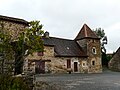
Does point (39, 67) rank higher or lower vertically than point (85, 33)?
lower

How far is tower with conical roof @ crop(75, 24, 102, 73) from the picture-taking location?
38078 mm

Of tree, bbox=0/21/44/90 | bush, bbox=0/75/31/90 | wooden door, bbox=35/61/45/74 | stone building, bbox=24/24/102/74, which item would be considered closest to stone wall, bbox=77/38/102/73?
stone building, bbox=24/24/102/74

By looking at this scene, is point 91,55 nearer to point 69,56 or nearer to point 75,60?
point 75,60

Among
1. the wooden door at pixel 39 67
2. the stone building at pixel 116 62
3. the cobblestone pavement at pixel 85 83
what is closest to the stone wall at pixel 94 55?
the stone building at pixel 116 62

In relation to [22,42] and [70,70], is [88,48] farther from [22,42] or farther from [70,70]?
[22,42]

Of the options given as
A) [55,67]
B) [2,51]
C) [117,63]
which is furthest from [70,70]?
[2,51]

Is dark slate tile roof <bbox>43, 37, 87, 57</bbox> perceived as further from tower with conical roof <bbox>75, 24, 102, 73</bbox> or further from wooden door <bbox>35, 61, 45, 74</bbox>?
wooden door <bbox>35, 61, 45, 74</bbox>

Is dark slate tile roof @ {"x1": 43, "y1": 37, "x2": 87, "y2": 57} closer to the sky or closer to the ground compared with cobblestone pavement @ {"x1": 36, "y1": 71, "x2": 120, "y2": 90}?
closer to the sky

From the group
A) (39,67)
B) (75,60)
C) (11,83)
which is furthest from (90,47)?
(11,83)

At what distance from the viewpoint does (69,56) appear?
114 feet

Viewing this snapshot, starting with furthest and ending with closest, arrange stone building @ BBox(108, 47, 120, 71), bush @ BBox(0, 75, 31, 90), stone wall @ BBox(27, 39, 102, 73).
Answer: stone building @ BBox(108, 47, 120, 71) < stone wall @ BBox(27, 39, 102, 73) < bush @ BBox(0, 75, 31, 90)

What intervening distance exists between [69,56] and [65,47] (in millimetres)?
2640

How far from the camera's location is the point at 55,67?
3244cm

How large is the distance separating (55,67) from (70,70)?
10.4 ft
